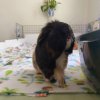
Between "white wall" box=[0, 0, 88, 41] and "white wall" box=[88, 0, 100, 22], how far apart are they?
0.12m

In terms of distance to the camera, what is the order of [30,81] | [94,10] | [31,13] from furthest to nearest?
[31,13]
[94,10]
[30,81]

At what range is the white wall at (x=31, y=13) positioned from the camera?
2.83 m

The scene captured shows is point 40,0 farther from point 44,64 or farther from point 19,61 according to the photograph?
point 44,64

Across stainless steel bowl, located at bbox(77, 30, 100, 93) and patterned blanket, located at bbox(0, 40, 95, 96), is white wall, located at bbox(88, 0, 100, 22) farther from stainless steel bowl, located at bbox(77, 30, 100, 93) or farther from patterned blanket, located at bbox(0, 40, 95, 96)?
stainless steel bowl, located at bbox(77, 30, 100, 93)

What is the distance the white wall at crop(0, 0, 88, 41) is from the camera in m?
2.83

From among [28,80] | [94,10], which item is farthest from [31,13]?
[28,80]

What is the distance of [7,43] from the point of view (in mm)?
2359

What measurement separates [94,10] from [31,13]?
924 millimetres

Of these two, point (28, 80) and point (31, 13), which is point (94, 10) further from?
point (28, 80)

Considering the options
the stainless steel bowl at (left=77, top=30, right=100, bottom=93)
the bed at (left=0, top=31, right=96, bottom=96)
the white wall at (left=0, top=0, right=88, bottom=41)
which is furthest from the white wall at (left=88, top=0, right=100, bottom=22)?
the stainless steel bowl at (left=77, top=30, right=100, bottom=93)

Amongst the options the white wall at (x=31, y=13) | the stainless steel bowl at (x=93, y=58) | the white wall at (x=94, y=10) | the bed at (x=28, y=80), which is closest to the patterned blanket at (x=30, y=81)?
the bed at (x=28, y=80)

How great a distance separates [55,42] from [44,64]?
14cm

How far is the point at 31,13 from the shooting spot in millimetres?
2869

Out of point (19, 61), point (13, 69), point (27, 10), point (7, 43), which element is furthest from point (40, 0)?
point (13, 69)
